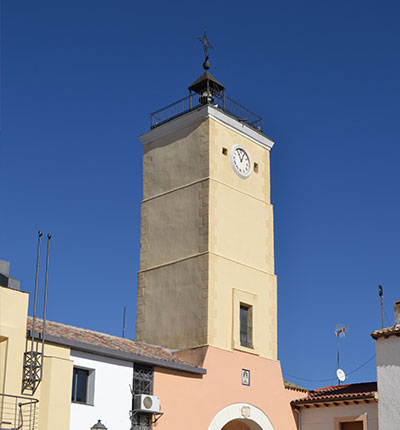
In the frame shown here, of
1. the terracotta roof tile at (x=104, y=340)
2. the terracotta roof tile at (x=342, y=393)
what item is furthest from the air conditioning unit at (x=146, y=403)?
the terracotta roof tile at (x=342, y=393)

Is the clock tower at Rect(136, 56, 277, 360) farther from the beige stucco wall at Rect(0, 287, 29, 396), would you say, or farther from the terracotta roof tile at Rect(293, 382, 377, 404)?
the beige stucco wall at Rect(0, 287, 29, 396)

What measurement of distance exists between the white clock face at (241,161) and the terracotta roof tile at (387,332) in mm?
7142

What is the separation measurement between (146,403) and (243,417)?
4389mm

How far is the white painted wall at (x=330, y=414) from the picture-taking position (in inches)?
948

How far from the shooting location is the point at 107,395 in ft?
67.2

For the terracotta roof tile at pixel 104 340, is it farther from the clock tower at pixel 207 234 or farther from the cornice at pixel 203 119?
the cornice at pixel 203 119

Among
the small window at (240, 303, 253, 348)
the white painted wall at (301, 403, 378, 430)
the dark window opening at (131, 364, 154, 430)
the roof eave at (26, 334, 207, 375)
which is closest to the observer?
the roof eave at (26, 334, 207, 375)

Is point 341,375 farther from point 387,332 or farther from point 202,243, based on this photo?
point 202,243

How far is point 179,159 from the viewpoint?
27016 millimetres

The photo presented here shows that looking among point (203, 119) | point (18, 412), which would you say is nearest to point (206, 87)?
point (203, 119)

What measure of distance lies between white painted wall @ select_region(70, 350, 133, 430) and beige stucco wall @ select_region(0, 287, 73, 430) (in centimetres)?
70

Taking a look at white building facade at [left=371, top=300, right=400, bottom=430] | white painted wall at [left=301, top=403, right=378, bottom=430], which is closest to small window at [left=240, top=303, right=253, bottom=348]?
white painted wall at [left=301, top=403, right=378, bottom=430]

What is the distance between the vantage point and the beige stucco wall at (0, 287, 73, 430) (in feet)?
59.7

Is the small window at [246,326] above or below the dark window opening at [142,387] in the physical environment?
above
